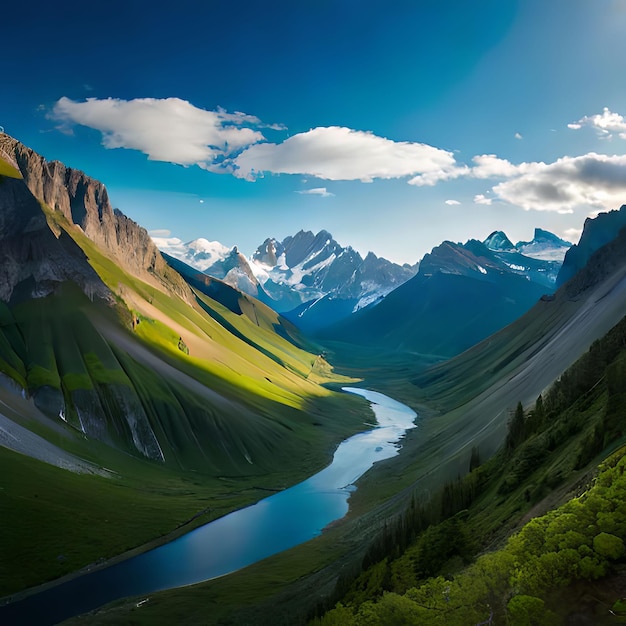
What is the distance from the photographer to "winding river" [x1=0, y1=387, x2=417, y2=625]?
70.0 metres

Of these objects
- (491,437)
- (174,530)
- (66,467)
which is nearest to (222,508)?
(174,530)

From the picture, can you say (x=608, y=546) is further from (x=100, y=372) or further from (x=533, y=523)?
(x=100, y=372)

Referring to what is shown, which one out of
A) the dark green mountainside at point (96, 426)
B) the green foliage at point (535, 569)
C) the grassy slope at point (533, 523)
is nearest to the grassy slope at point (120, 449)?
A: the dark green mountainside at point (96, 426)

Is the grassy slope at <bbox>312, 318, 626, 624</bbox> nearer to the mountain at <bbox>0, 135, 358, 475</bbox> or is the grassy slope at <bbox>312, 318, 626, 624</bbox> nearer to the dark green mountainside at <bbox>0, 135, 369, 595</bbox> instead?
the dark green mountainside at <bbox>0, 135, 369, 595</bbox>

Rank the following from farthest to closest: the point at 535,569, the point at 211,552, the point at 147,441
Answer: the point at 147,441 → the point at 211,552 → the point at 535,569

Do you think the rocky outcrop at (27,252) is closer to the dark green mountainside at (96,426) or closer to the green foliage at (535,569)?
the dark green mountainside at (96,426)

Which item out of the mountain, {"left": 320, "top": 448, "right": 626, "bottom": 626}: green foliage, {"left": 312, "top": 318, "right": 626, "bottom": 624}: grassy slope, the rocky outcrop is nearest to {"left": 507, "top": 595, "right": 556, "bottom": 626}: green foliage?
{"left": 320, "top": 448, "right": 626, "bottom": 626}: green foliage

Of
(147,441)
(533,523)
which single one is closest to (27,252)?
(147,441)

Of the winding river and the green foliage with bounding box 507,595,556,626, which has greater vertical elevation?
the green foliage with bounding box 507,595,556,626

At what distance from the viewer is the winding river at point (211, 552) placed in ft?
230

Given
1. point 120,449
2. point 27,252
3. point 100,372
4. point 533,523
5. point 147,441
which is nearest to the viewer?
point 533,523

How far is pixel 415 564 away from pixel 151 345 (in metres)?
153

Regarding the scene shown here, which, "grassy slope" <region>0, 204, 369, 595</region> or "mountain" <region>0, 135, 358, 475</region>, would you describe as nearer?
"grassy slope" <region>0, 204, 369, 595</region>

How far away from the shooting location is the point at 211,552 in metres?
93.6
